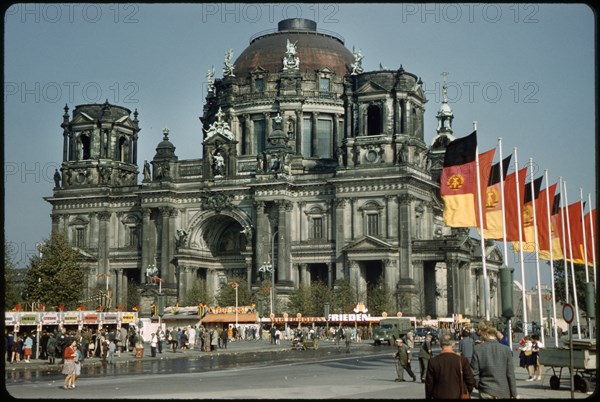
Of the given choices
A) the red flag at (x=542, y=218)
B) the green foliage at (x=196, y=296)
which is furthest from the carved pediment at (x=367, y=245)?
the red flag at (x=542, y=218)

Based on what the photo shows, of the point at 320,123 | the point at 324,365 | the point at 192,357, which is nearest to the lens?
the point at 324,365

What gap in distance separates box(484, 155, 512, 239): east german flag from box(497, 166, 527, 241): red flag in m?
1.30

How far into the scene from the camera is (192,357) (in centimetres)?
6394

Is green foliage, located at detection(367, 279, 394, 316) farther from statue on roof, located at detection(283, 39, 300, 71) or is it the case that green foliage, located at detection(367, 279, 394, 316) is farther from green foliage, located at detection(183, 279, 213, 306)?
statue on roof, located at detection(283, 39, 300, 71)

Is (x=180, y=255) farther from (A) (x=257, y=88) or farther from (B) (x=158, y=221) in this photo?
Answer: (A) (x=257, y=88)

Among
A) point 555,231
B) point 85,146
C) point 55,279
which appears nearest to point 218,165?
point 85,146

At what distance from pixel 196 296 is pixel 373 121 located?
1084 inches

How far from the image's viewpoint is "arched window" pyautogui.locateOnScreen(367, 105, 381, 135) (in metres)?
109

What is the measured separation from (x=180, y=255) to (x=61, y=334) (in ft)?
188

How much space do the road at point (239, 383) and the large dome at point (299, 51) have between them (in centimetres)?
8325

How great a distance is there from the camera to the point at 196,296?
10881 cm

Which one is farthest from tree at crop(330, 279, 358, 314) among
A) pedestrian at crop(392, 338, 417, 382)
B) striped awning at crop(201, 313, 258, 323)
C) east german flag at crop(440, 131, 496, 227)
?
pedestrian at crop(392, 338, 417, 382)

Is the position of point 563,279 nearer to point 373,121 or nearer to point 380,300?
point 380,300

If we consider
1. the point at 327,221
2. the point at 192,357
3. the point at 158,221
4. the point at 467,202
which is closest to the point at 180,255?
the point at 158,221
